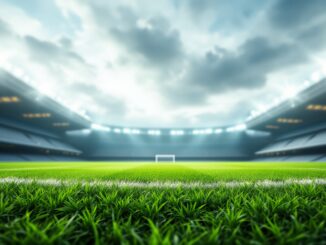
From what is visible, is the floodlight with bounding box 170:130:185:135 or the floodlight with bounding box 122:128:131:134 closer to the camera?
→ the floodlight with bounding box 122:128:131:134

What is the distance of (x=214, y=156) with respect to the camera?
6100cm

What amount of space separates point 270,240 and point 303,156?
4894 cm

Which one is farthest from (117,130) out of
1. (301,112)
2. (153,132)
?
(301,112)

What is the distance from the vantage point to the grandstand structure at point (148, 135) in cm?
3050

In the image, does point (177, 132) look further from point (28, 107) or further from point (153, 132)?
point (28, 107)

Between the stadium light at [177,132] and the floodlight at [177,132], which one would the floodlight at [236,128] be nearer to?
the stadium light at [177,132]

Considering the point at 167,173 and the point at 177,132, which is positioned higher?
the point at 177,132

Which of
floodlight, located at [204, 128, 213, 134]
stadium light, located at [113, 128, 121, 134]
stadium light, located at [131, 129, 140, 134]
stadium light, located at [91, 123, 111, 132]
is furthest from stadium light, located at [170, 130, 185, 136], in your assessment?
stadium light, located at [91, 123, 111, 132]

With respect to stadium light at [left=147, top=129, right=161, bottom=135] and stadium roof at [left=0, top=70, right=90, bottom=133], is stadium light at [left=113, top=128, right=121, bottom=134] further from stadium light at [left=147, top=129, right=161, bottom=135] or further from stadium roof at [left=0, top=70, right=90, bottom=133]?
stadium roof at [left=0, top=70, right=90, bottom=133]

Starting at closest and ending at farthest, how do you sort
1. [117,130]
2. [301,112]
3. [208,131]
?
1. [301,112]
2. [117,130]
3. [208,131]

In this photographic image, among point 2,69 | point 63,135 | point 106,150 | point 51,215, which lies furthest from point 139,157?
point 51,215

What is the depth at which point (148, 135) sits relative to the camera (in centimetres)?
6525

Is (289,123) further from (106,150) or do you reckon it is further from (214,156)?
(106,150)

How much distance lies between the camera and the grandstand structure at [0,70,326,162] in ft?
100
